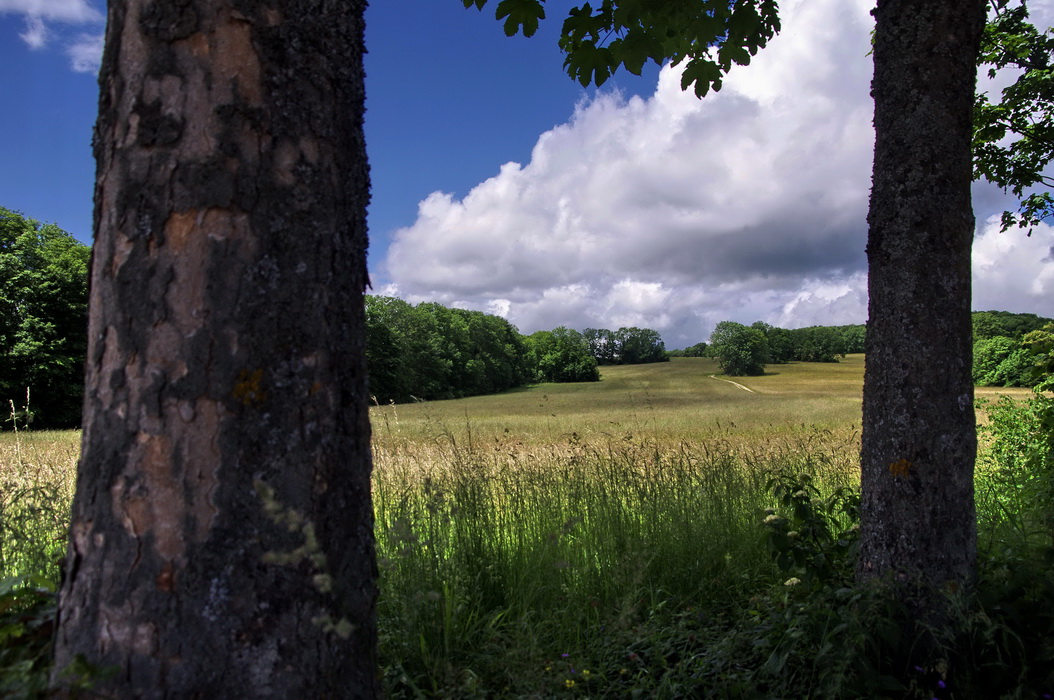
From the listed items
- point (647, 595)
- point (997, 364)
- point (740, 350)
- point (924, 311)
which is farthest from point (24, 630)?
point (740, 350)

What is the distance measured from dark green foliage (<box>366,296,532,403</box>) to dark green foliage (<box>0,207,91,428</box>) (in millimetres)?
22414

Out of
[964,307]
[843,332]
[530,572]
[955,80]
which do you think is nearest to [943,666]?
[964,307]

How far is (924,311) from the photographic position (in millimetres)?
3000

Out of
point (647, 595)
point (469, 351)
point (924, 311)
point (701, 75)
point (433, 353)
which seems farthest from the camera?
point (469, 351)

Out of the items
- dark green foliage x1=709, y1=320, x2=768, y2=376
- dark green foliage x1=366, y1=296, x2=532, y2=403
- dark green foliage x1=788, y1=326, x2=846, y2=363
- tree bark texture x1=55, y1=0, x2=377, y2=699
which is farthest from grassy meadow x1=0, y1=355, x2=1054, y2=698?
dark green foliage x1=788, y1=326, x2=846, y2=363

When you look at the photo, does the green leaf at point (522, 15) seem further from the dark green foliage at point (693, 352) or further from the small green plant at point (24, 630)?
the dark green foliage at point (693, 352)

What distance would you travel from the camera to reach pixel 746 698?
8.60ft

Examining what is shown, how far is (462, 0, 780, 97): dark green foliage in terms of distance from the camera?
161 inches

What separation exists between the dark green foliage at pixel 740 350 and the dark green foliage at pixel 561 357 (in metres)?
17.9

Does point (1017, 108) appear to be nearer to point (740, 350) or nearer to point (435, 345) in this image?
point (435, 345)

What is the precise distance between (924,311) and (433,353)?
7057 centimetres

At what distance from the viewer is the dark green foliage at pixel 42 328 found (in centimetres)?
3244

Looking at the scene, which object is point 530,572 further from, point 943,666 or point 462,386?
point 462,386

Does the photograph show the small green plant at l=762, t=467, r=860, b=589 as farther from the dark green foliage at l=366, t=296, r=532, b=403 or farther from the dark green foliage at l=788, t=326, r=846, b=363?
the dark green foliage at l=788, t=326, r=846, b=363
